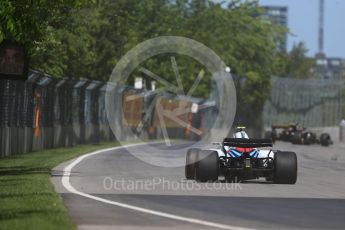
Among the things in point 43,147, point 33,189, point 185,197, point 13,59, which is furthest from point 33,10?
point 43,147

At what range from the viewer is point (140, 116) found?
58.9 metres

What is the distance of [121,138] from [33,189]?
37.5 metres

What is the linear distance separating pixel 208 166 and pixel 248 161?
90cm

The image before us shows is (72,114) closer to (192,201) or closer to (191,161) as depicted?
(191,161)

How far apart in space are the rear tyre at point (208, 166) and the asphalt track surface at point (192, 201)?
25cm

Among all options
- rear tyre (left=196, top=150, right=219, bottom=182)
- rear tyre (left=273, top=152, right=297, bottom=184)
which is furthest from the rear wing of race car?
rear tyre (left=196, top=150, right=219, bottom=182)

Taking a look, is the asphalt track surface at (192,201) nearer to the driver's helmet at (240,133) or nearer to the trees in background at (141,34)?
the driver's helmet at (240,133)

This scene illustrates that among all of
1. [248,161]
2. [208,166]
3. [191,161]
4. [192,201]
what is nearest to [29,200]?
[192,201]

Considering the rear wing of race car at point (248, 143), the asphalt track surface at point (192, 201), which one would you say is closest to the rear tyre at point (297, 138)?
the asphalt track surface at point (192, 201)

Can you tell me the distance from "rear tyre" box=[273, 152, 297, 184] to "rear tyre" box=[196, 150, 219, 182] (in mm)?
1270

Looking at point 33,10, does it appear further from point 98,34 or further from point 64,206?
point 98,34

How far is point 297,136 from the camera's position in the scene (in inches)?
2437

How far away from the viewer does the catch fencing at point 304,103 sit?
103312 mm

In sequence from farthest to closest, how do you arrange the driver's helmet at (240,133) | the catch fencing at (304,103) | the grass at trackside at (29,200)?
the catch fencing at (304,103), the driver's helmet at (240,133), the grass at trackside at (29,200)
